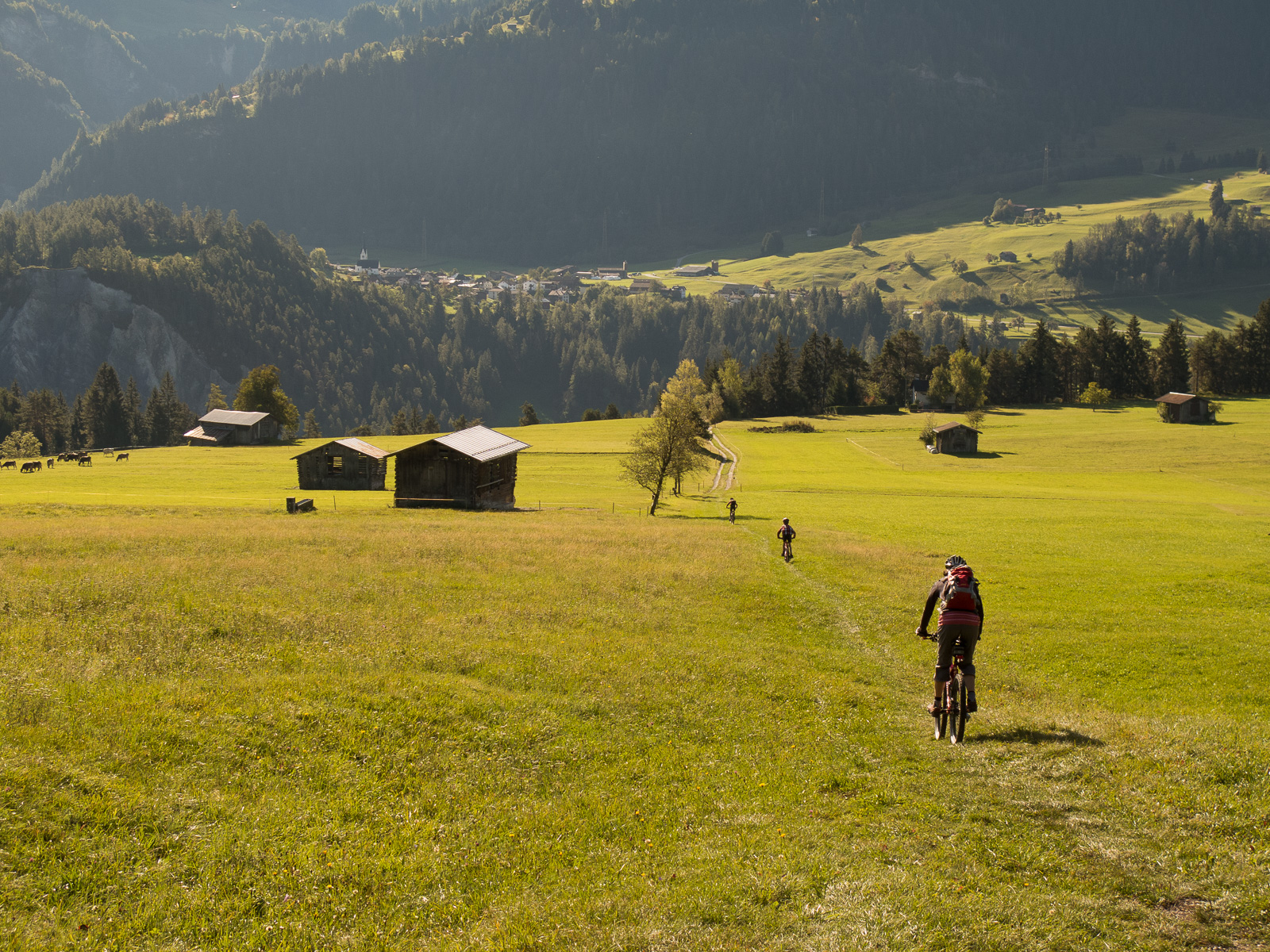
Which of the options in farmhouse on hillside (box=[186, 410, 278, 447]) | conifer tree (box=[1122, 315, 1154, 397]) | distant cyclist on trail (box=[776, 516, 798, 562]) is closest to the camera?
distant cyclist on trail (box=[776, 516, 798, 562])

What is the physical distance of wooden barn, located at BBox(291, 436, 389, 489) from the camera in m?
78.9

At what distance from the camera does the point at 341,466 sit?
8000cm

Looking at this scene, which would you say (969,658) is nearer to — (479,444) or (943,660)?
(943,660)

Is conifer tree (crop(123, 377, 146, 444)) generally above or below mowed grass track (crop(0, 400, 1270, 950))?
above

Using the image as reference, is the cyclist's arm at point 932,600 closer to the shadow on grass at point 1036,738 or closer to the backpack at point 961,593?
the backpack at point 961,593

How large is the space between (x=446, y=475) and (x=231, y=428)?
88730 mm

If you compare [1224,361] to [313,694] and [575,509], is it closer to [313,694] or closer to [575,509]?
[575,509]

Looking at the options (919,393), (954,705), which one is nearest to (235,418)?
(919,393)

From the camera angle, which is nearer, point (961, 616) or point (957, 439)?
point (961, 616)

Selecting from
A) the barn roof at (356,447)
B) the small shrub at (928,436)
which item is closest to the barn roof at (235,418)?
the barn roof at (356,447)

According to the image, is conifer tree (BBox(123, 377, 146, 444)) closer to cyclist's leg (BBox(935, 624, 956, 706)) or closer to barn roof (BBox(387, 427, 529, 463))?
barn roof (BBox(387, 427, 529, 463))

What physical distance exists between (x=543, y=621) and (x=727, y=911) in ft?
48.0

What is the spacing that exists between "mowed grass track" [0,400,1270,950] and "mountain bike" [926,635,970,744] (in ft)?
1.88

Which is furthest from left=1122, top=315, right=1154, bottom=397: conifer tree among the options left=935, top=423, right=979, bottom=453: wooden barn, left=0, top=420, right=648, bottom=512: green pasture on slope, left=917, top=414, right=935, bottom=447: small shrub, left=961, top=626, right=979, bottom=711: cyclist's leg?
left=961, top=626, right=979, bottom=711: cyclist's leg
